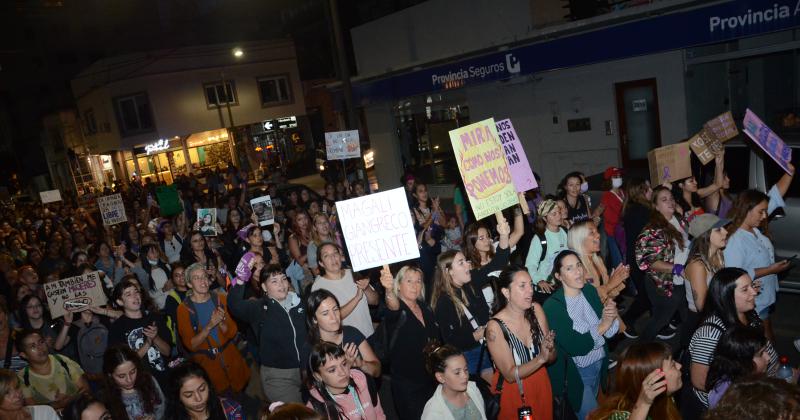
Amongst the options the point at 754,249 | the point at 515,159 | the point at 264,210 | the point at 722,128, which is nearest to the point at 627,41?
the point at 722,128

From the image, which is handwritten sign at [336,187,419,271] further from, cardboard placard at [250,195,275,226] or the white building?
the white building

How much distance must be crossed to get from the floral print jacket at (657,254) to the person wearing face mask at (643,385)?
264 cm

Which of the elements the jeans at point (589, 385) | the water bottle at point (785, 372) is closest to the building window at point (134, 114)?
the jeans at point (589, 385)

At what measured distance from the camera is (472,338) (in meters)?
4.93

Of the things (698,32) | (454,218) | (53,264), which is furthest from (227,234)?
(698,32)

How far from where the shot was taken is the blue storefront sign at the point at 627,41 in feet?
33.4

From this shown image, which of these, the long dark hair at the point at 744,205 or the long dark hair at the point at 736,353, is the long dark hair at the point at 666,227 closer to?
the long dark hair at the point at 744,205

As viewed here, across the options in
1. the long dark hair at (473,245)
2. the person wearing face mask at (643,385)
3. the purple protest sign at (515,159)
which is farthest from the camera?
the purple protest sign at (515,159)

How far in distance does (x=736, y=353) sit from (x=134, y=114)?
36.7 metres

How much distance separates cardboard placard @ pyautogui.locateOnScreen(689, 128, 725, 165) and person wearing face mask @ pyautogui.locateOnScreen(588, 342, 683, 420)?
4576 mm

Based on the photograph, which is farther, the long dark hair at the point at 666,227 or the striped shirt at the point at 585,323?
the long dark hair at the point at 666,227

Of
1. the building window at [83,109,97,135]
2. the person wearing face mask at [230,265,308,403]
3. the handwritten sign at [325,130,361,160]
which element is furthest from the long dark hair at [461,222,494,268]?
the building window at [83,109,97,135]

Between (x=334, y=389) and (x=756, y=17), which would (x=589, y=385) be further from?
(x=756, y=17)

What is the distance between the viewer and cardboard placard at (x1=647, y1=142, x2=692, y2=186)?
716 centimetres
